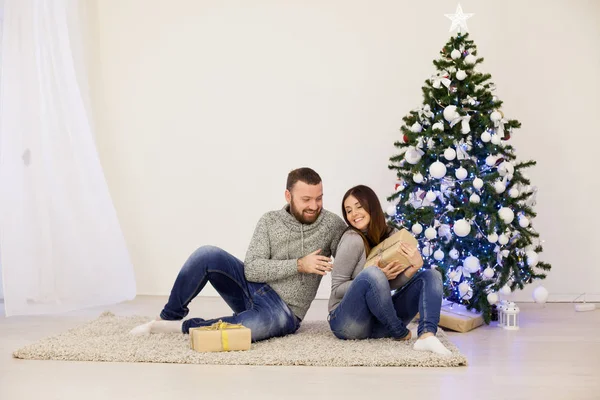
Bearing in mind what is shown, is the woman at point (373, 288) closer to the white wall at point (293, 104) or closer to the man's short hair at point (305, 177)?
the man's short hair at point (305, 177)

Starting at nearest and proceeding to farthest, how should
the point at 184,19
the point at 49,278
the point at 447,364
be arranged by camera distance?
the point at 447,364
the point at 49,278
the point at 184,19

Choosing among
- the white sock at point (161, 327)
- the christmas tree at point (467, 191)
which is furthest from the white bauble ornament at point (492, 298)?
the white sock at point (161, 327)

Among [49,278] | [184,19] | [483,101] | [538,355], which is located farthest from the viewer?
[184,19]

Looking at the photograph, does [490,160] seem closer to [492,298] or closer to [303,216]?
[492,298]

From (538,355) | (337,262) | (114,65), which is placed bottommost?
(538,355)

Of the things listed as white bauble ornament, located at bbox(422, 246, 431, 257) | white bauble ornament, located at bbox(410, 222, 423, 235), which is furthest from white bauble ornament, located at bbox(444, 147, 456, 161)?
white bauble ornament, located at bbox(422, 246, 431, 257)

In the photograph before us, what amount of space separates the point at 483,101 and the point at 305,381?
1952mm

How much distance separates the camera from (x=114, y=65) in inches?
211

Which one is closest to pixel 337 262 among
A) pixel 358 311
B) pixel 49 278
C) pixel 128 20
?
pixel 358 311

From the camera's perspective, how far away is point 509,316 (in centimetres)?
388

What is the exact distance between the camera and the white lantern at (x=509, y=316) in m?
3.86

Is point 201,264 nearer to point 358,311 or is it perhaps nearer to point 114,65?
point 358,311

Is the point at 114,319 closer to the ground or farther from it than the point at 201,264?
closer to the ground

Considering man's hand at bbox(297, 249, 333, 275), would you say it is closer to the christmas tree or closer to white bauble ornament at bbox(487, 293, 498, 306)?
the christmas tree
